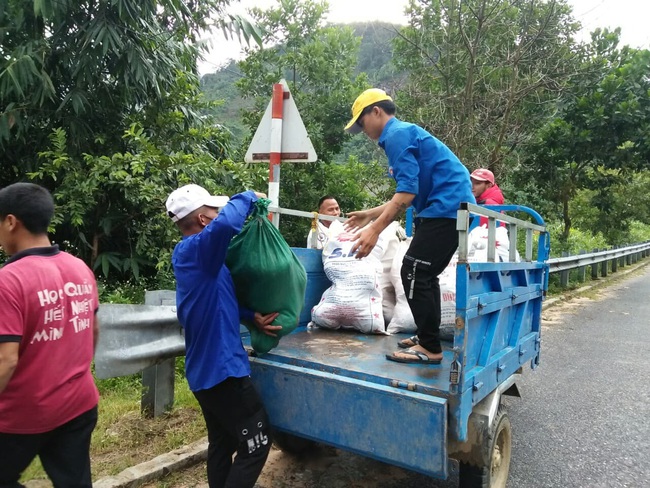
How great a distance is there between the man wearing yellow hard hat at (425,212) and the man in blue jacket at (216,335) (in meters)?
0.81

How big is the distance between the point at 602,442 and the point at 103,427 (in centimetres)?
343

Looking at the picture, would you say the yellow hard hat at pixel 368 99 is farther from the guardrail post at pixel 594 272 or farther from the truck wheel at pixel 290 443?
the guardrail post at pixel 594 272

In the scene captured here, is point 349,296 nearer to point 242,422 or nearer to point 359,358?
point 359,358

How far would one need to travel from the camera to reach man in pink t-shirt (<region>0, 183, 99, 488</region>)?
1.76 m

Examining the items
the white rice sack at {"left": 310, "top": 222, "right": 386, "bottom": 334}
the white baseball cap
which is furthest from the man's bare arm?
the white rice sack at {"left": 310, "top": 222, "right": 386, "bottom": 334}

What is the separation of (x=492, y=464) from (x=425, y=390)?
0.74m

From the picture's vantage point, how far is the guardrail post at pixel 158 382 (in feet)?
11.0

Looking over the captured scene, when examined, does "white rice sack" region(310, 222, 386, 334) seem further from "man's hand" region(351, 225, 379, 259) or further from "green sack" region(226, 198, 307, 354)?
"green sack" region(226, 198, 307, 354)

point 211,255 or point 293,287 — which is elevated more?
point 211,255

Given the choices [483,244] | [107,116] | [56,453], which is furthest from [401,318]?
[107,116]

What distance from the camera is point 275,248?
239 cm

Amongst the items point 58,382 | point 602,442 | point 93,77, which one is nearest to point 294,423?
point 58,382

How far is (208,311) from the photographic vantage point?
7.34ft

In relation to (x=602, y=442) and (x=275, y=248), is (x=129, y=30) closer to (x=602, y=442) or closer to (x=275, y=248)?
(x=275, y=248)
